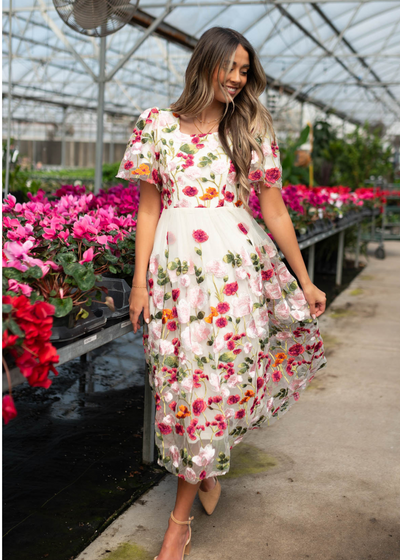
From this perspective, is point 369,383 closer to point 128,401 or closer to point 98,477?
point 128,401

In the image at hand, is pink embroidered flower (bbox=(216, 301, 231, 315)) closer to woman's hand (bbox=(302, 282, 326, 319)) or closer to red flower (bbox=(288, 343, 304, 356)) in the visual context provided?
woman's hand (bbox=(302, 282, 326, 319))

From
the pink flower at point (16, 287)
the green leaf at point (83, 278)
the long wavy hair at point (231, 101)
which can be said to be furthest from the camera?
the long wavy hair at point (231, 101)

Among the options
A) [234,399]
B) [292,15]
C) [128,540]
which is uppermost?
[292,15]

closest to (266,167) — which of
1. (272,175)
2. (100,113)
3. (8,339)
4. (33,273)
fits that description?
(272,175)

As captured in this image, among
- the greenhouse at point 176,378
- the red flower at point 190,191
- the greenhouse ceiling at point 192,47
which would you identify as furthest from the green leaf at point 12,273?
the greenhouse ceiling at point 192,47

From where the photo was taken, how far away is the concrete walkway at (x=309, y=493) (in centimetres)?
169

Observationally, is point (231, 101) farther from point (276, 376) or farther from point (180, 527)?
point (180, 527)

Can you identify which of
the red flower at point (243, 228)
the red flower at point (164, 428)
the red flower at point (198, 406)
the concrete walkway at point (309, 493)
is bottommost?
the concrete walkway at point (309, 493)

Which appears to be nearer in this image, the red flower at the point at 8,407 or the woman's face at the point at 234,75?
the red flower at the point at 8,407

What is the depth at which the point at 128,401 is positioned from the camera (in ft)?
9.22

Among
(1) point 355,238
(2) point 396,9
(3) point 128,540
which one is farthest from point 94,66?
(3) point 128,540

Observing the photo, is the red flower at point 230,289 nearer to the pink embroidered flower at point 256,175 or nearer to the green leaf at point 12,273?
the pink embroidered flower at point 256,175

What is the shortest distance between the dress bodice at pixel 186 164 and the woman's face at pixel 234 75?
11 centimetres

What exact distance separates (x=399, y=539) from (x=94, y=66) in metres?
14.9
